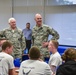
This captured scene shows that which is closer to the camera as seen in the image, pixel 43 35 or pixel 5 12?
pixel 43 35

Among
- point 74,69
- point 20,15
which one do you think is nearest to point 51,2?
point 20,15

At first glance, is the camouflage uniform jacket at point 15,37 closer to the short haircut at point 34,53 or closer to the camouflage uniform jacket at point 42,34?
the camouflage uniform jacket at point 42,34

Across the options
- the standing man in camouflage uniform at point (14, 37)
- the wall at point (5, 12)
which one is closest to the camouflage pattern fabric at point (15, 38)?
the standing man in camouflage uniform at point (14, 37)

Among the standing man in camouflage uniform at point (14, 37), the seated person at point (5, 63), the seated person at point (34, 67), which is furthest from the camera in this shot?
the standing man in camouflage uniform at point (14, 37)

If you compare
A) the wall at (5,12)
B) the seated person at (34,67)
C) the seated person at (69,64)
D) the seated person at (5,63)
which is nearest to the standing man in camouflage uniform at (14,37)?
the seated person at (5,63)

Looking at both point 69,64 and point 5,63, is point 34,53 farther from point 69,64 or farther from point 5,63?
point 5,63

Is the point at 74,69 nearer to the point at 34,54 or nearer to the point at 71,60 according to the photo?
the point at 71,60

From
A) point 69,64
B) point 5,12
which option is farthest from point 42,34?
point 5,12

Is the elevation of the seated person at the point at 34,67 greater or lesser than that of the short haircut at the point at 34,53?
lesser

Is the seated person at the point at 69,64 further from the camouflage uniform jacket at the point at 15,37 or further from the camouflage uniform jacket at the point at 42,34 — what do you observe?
the camouflage uniform jacket at the point at 15,37

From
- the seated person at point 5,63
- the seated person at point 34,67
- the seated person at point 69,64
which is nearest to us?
the seated person at point 69,64

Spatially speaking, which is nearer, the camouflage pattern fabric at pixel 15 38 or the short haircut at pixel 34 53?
the short haircut at pixel 34 53

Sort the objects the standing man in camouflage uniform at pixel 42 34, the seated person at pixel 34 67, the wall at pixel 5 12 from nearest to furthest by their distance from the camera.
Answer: the seated person at pixel 34 67 → the standing man in camouflage uniform at pixel 42 34 → the wall at pixel 5 12

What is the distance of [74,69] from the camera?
9.07 ft
